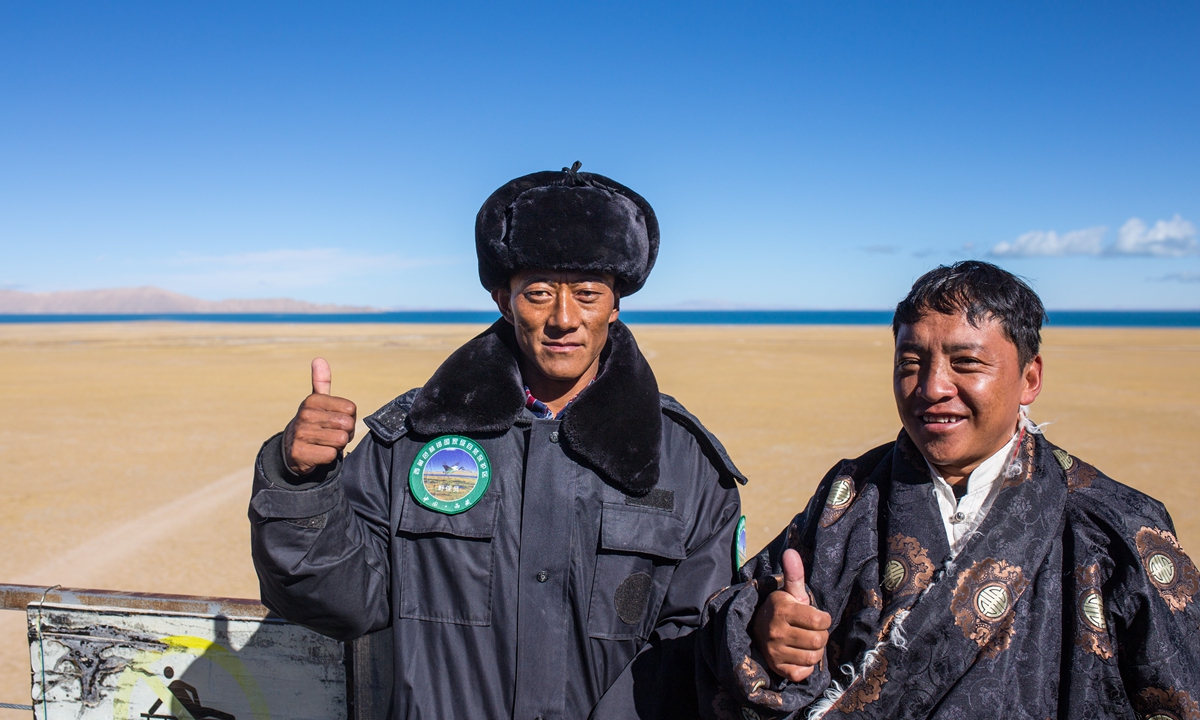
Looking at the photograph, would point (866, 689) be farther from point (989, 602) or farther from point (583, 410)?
point (583, 410)

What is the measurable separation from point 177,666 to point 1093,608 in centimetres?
275

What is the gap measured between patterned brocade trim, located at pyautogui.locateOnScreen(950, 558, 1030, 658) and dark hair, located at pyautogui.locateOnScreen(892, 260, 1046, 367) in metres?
0.53

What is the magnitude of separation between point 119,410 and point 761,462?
41.4 feet

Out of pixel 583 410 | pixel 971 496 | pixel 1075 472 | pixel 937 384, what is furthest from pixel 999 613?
pixel 583 410

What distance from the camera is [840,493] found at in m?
2.05

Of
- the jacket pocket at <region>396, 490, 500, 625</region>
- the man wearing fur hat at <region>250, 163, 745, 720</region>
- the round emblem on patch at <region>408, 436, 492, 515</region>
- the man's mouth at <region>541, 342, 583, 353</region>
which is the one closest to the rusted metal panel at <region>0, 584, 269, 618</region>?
the man wearing fur hat at <region>250, 163, 745, 720</region>

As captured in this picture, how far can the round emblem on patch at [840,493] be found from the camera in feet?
6.67

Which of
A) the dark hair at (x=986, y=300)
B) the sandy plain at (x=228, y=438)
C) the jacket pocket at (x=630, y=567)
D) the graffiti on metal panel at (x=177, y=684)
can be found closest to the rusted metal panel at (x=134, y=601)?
the graffiti on metal panel at (x=177, y=684)

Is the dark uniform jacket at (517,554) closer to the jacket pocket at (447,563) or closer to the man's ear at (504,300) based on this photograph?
the jacket pocket at (447,563)

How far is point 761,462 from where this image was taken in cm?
1037

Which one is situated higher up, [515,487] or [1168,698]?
[515,487]

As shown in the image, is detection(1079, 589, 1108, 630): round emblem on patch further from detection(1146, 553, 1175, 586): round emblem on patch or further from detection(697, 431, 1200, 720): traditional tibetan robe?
detection(1146, 553, 1175, 586): round emblem on patch

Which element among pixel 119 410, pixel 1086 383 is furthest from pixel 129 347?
pixel 1086 383

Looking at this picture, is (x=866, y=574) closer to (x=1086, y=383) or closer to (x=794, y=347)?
(x=1086, y=383)
